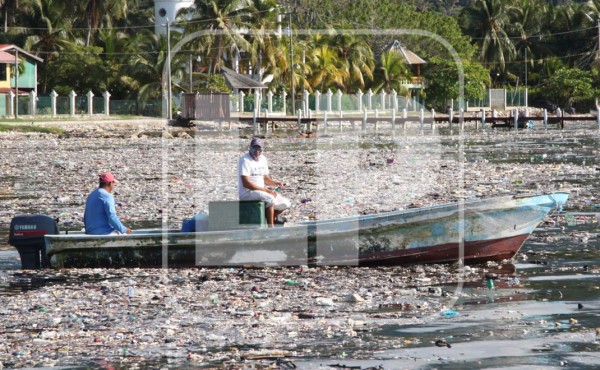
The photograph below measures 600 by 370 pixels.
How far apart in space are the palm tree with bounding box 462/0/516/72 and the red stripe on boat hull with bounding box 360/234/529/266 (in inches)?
3141

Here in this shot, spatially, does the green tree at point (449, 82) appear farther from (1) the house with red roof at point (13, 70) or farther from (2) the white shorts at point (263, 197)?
(2) the white shorts at point (263, 197)

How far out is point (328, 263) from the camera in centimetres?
1453

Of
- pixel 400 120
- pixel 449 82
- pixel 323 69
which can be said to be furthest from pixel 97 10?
pixel 449 82

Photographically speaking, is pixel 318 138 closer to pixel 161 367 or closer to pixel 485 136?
pixel 485 136

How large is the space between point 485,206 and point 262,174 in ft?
9.76

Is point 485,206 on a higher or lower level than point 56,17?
lower

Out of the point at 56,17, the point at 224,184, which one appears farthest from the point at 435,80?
the point at 224,184

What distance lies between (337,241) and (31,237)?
157 inches

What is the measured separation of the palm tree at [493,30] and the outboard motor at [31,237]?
266ft

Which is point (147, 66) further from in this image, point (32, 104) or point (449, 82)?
point (449, 82)

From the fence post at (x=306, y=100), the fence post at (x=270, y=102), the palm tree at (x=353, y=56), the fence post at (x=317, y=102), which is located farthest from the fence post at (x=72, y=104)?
the palm tree at (x=353, y=56)

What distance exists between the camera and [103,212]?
14.7m

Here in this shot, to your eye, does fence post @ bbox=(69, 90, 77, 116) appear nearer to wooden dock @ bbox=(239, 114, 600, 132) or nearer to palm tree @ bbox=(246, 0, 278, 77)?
wooden dock @ bbox=(239, 114, 600, 132)

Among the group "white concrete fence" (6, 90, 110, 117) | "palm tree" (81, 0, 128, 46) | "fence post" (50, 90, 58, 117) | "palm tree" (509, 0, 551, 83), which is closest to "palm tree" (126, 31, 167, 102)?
"white concrete fence" (6, 90, 110, 117)
